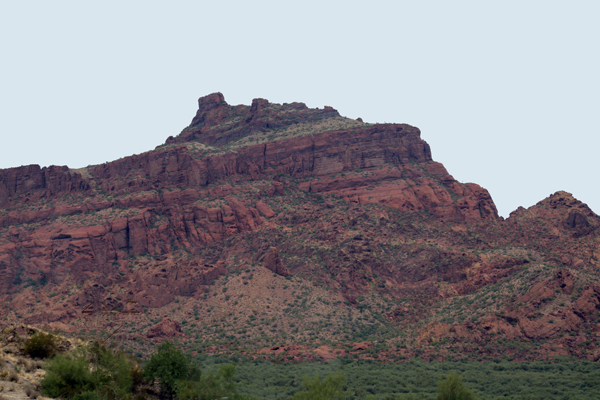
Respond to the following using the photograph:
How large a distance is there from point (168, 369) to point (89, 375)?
1060cm

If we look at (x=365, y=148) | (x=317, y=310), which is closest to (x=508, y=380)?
(x=317, y=310)

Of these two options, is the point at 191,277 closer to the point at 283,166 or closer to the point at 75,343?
the point at 283,166

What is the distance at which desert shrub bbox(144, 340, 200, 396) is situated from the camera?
149 ft

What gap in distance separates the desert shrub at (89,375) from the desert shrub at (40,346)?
143 cm

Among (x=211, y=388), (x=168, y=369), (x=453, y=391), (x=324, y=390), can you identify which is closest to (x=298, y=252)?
(x=453, y=391)

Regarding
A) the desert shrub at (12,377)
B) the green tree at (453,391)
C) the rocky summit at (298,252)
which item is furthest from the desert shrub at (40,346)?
the green tree at (453,391)

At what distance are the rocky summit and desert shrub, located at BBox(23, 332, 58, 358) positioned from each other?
20.8 metres

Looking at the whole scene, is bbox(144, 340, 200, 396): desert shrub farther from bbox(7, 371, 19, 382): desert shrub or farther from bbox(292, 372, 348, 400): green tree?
bbox(7, 371, 19, 382): desert shrub

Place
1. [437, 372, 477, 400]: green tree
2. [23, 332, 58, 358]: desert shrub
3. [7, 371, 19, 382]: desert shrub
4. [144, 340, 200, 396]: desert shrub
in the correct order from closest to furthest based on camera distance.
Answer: [7, 371, 19, 382]: desert shrub → [23, 332, 58, 358]: desert shrub → [144, 340, 200, 396]: desert shrub → [437, 372, 477, 400]: green tree

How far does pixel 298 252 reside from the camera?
90.7 m

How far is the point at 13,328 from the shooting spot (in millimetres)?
38938

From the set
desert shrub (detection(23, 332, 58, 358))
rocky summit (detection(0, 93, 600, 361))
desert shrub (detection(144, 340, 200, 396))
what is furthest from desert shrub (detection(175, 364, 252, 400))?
rocky summit (detection(0, 93, 600, 361))

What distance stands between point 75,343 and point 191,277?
40.0 metres

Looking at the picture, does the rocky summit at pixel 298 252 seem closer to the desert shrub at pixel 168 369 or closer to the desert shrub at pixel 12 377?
the desert shrub at pixel 168 369
